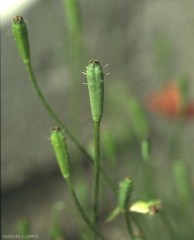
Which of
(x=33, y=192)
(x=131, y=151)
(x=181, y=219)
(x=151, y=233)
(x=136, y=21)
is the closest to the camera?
(x=151, y=233)

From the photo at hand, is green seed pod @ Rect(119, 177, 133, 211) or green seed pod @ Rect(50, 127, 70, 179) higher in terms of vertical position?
green seed pod @ Rect(50, 127, 70, 179)

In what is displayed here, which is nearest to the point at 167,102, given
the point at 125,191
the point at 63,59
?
the point at 63,59

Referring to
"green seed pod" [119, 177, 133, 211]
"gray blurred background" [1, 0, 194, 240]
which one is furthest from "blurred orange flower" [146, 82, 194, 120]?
"green seed pod" [119, 177, 133, 211]

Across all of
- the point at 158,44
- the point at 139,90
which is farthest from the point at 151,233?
the point at 139,90

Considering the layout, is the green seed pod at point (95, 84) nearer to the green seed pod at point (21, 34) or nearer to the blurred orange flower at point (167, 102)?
the green seed pod at point (21, 34)

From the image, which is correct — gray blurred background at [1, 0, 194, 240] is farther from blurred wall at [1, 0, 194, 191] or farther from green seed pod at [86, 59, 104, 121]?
green seed pod at [86, 59, 104, 121]

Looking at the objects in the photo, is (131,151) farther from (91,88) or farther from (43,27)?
(91,88)

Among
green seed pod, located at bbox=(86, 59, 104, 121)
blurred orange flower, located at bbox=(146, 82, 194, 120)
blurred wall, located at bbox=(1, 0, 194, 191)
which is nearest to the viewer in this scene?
green seed pod, located at bbox=(86, 59, 104, 121)
